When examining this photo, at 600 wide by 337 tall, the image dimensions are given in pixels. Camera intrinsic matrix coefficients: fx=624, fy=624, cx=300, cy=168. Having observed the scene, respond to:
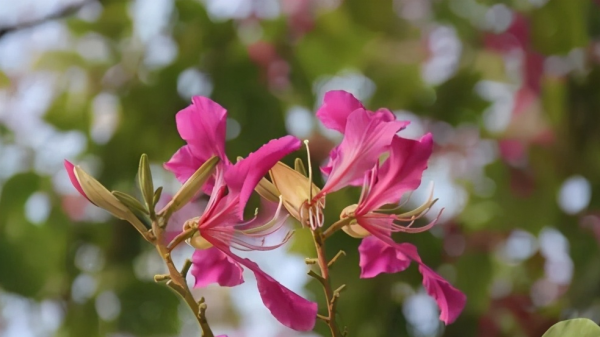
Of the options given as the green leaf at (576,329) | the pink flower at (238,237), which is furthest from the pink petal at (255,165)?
the green leaf at (576,329)

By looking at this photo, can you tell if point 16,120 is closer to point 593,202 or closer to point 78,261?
point 78,261

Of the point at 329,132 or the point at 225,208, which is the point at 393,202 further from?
the point at 329,132

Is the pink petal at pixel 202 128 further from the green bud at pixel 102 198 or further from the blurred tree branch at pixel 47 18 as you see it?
the blurred tree branch at pixel 47 18

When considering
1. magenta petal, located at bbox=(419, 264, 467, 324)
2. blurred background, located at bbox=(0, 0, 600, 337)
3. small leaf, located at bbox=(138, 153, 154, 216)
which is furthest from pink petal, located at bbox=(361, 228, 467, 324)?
blurred background, located at bbox=(0, 0, 600, 337)

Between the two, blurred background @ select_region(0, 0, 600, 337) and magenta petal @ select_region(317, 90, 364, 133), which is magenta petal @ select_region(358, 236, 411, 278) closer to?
magenta petal @ select_region(317, 90, 364, 133)

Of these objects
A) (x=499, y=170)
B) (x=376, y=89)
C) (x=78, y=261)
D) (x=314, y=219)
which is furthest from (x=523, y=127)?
(x=314, y=219)
